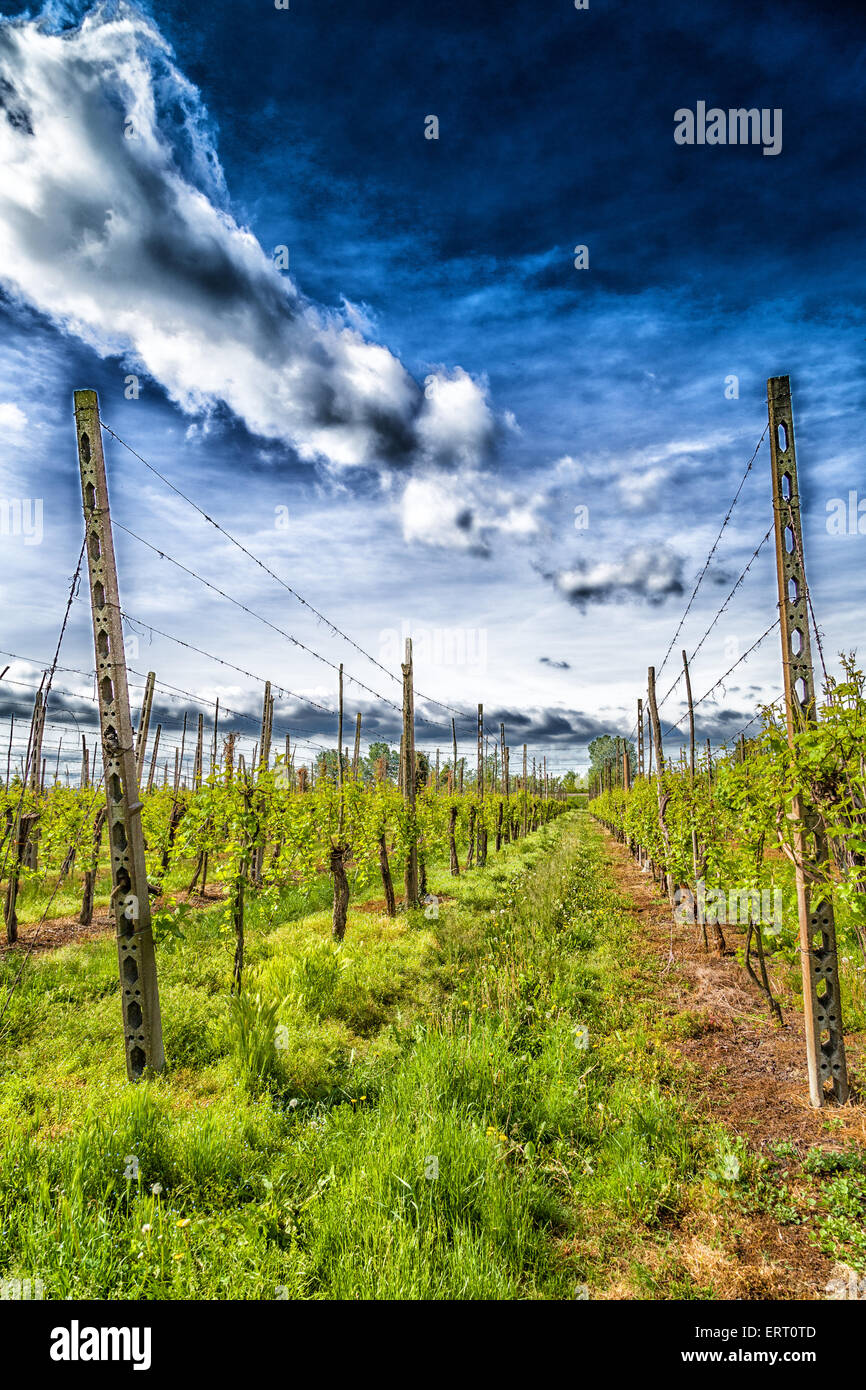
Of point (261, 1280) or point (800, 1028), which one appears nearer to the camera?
point (261, 1280)

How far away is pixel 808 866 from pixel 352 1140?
4281 mm

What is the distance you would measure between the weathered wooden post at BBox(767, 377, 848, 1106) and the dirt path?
1.18 feet

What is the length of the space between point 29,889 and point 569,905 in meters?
14.7

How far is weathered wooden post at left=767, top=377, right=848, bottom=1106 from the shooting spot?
16.5ft

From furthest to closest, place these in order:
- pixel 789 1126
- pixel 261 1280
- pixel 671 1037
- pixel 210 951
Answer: pixel 210 951 → pixel 671 1037 → pixel 789 1126 → pixel 261 1280

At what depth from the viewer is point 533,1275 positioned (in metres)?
3.24

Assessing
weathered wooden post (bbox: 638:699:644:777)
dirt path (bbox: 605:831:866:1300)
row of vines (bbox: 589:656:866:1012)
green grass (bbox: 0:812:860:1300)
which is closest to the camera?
green grass (bbox: 0:812:860:1300)

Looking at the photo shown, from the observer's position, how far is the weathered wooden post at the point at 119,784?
523cm

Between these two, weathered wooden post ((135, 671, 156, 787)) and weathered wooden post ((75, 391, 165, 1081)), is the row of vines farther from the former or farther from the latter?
weathered wooden post ((135, 671, 156, 787))

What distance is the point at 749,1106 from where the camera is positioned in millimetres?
5148

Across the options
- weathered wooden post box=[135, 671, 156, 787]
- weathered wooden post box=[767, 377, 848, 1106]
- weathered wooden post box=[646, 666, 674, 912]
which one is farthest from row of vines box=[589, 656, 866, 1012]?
weathered wooden post box=[135, 671, 156, 787]
